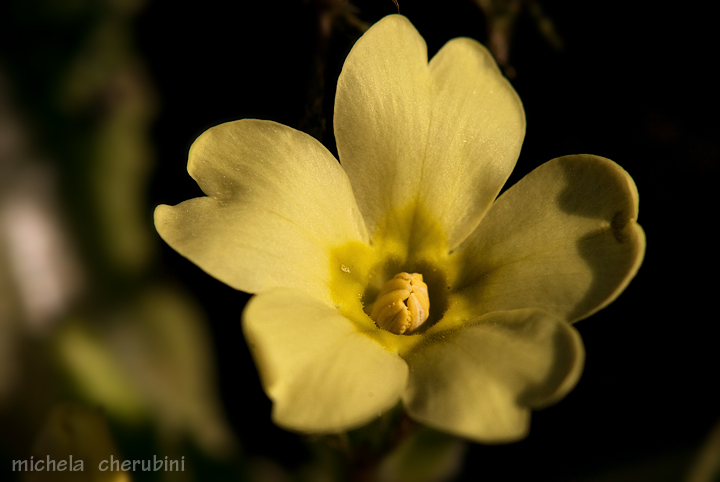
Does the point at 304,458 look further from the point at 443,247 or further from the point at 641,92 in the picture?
the point at 641,92

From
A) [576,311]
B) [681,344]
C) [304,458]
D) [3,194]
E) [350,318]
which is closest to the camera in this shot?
[576,311]

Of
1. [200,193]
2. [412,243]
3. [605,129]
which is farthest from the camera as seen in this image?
[200,193]

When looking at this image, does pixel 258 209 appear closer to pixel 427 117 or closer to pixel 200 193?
pixel 427 117

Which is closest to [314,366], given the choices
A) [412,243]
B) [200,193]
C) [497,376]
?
[497,376]

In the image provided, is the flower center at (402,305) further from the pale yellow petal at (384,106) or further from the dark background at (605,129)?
the dark background at (605,129)

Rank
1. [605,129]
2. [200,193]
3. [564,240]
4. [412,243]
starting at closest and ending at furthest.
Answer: [564,240] → [412,243] → [605,129] → [200,193]

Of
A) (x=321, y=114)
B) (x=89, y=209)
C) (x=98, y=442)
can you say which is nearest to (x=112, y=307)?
(x=89, y=209)

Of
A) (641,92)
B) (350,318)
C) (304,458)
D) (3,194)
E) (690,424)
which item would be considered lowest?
(304,458)
